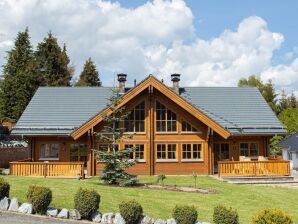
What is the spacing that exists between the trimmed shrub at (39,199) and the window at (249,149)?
18.9m

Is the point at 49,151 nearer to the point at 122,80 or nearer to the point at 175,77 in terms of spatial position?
the point at 122,80

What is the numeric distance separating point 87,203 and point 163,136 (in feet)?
51.9

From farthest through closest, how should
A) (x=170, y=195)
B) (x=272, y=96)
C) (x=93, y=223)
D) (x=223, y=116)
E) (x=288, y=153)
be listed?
(x=272, y=96) < (x=288, y=153) < (x=223, y=116) < (x=170, y=195) < (x=93, y=223)

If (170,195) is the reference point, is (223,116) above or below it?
above

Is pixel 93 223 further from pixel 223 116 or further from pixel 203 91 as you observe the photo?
pixel 203 91

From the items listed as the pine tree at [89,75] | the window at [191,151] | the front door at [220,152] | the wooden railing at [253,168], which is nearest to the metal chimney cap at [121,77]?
the window at [191,151]

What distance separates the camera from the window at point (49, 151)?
28859 millimetres

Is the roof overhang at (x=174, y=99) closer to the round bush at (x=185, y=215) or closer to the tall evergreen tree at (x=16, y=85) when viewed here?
the round bush at (x=185, y=215)

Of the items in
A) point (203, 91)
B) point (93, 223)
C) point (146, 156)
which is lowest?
point (93, 223)

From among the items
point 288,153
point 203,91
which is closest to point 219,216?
point 203,91

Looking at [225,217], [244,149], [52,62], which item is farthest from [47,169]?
[52,62]

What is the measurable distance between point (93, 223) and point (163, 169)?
620 inches

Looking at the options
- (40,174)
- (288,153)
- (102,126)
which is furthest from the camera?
(288,153)

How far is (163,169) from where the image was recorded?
28406 millimetres
